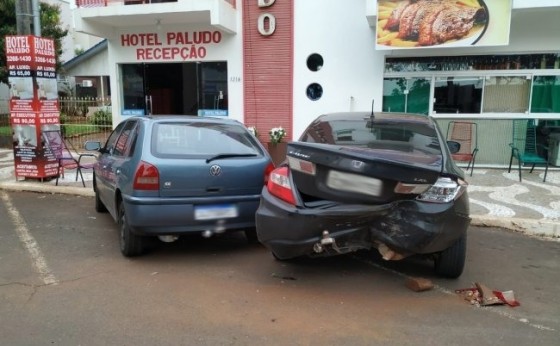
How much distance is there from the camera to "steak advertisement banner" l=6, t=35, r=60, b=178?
882cm

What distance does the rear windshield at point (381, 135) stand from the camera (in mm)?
4562

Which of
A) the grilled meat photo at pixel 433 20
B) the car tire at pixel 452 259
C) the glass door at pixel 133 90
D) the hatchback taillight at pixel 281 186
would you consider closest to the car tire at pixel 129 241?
the hatchback taillight at pixel 281 186

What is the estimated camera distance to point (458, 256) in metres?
4.34

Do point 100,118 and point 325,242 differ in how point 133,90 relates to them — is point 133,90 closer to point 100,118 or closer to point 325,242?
point 100,118

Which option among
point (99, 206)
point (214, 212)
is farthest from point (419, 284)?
point (99, 206)

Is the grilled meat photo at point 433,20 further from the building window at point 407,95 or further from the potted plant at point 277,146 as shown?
the potted plant at point 277,146

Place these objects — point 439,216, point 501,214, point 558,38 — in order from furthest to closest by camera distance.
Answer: point 558,38
point 501,214
point 439,216

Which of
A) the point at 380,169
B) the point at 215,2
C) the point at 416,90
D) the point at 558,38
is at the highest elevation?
the point at 215,2

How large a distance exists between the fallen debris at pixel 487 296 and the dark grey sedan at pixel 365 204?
318mm

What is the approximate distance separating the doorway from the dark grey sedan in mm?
8662

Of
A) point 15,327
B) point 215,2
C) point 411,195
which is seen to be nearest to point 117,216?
point 15,327

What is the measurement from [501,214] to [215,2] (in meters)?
7.68

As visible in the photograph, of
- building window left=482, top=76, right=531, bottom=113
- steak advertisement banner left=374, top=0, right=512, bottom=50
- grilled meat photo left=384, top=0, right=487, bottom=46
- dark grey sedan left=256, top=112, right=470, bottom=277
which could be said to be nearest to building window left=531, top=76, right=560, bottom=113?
building window left=482, top=76, right=531, bottom=113

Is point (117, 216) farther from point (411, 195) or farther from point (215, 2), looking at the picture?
point (215, 2)
